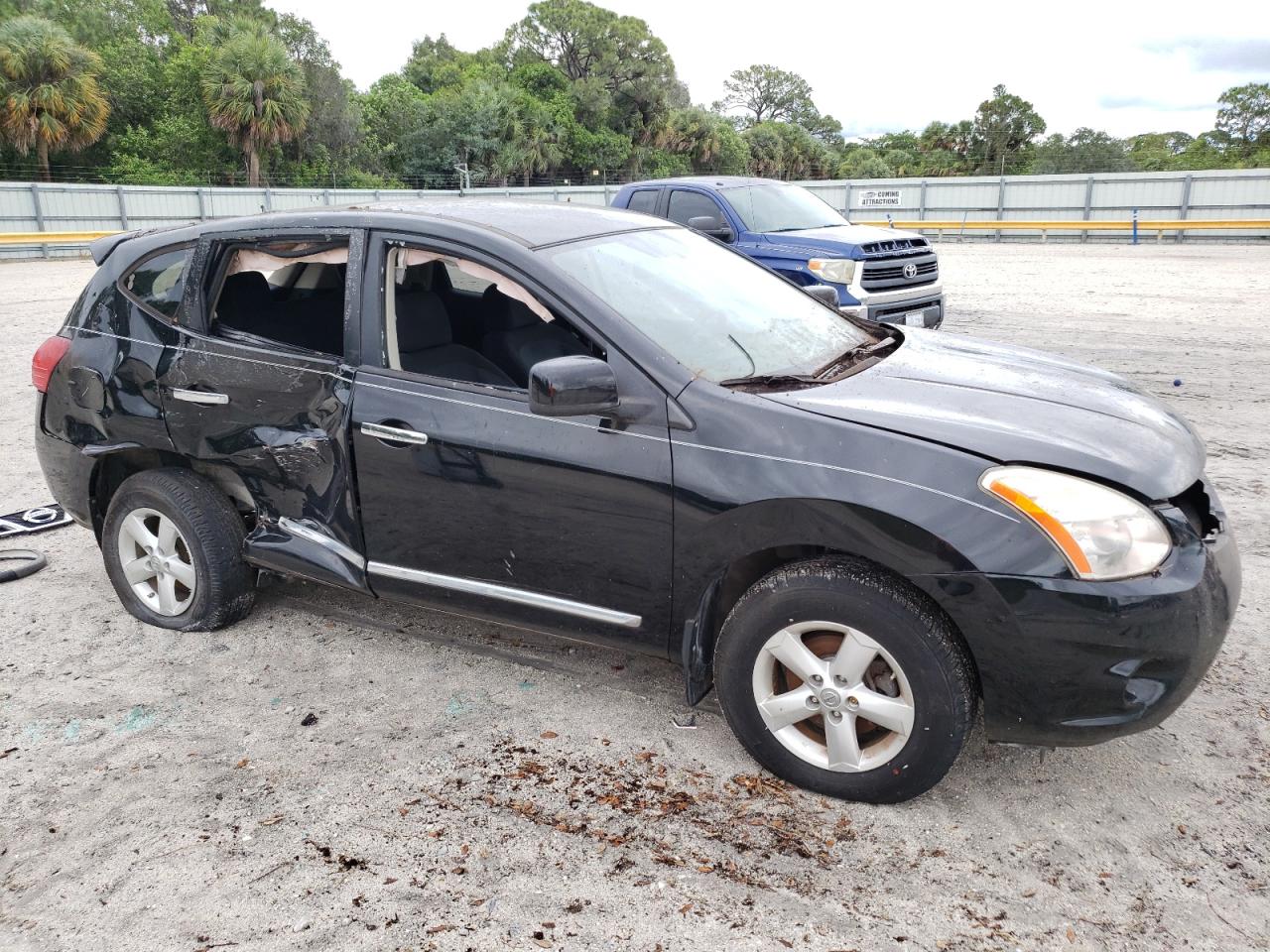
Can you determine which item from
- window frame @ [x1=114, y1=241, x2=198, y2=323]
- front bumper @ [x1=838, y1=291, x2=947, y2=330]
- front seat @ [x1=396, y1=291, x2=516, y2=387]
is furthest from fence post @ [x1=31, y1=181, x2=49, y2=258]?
front seat @ [x1=396, y1=291, x2=516, y2=387]

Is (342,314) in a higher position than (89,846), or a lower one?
higher

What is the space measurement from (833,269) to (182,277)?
6694mm

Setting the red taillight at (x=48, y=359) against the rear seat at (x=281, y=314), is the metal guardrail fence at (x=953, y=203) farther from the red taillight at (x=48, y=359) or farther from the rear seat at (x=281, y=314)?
the rear seat at (x=281, y=314)

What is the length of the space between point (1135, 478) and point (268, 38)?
43.9 meters

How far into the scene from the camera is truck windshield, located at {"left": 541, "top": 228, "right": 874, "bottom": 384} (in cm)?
329

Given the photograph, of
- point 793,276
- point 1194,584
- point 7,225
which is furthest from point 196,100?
point 1194,584

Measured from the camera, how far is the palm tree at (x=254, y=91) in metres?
39.5

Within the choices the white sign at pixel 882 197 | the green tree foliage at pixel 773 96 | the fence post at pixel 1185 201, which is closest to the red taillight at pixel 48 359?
the fence post at pixel 1185 201

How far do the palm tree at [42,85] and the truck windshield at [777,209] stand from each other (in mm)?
33427

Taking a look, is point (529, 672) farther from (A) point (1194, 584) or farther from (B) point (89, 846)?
(A) point (1194, 584)

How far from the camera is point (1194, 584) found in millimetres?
2637

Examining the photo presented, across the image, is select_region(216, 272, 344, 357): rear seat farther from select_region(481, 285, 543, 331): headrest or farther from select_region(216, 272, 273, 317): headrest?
select_region(481, 285, 543, 331): headrest

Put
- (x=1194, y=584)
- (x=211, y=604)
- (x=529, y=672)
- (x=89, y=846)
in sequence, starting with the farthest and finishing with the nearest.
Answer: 1. (x=211, y=604)
2. (x=529, y=672)
3. (x=89, y=846)
4. (x=1194, y=584)

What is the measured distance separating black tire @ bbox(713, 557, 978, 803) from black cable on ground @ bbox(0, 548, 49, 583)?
3.61 m
